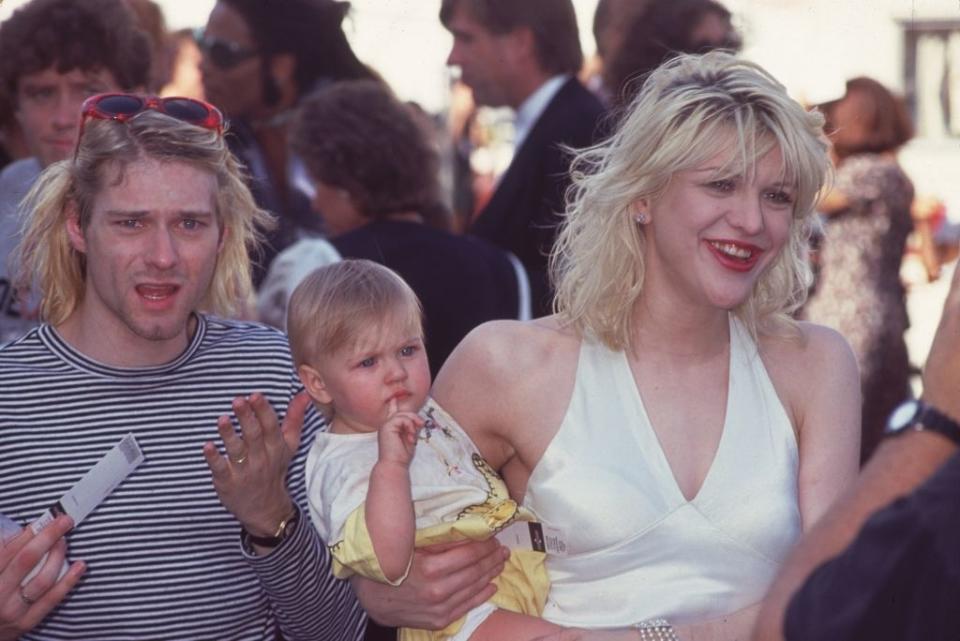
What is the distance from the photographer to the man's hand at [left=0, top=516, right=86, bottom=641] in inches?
101

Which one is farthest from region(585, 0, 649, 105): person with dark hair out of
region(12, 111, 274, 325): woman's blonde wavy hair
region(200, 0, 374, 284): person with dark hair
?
region(12, 111, 274, 325): woman's blonde wavy hair

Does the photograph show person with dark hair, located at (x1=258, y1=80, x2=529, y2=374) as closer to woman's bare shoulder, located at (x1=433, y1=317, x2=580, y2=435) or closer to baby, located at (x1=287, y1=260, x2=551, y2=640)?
woman's bare shoulder, located at (x1=433, y1=317, x2=580, y2=435)

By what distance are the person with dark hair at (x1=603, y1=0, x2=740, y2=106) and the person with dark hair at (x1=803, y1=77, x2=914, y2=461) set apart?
4.40ft

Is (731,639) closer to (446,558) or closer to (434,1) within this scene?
(446,558)

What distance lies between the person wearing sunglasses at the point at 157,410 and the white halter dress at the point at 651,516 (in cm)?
55

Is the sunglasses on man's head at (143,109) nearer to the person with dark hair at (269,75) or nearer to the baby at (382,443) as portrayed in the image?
the baby at (382,443)

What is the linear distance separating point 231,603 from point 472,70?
313 cm

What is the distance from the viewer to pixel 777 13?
42.3ft

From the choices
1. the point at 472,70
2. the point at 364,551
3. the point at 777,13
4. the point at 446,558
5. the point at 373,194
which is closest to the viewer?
the point at 364,551

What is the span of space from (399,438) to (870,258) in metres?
4.26

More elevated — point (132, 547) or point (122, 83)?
point (122, 83)

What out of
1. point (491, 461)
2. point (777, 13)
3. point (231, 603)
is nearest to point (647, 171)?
point (491, 461)

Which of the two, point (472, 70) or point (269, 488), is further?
point (472, 70)

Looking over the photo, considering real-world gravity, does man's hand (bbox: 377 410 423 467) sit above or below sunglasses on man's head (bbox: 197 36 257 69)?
below
